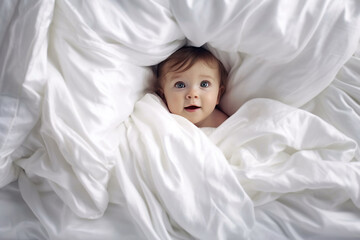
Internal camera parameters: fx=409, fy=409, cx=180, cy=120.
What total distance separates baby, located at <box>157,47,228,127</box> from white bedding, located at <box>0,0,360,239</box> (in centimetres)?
5

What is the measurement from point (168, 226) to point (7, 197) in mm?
354

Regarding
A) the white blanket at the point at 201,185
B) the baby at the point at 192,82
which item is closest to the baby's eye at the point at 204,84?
the baby at the point at 192,82

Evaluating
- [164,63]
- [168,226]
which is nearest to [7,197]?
[168,226]

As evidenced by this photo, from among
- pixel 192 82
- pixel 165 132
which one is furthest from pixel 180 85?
pixel 165 132

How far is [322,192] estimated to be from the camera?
88 centimetres

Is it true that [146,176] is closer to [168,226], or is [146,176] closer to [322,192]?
[168,226]

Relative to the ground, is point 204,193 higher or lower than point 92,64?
lower

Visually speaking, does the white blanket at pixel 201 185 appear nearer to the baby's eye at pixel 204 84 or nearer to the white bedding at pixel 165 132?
the white bedding at pixel 165 132

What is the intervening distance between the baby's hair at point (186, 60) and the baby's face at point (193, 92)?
1 centimetres

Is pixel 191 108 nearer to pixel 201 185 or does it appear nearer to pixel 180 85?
pixel 180 85

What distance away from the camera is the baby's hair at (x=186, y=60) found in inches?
40.3

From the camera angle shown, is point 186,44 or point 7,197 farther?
point 186,44

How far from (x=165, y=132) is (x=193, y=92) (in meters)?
0.17

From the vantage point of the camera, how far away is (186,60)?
1021 millimetres
